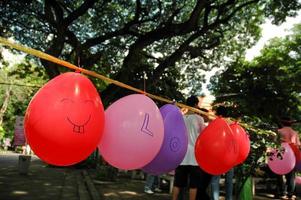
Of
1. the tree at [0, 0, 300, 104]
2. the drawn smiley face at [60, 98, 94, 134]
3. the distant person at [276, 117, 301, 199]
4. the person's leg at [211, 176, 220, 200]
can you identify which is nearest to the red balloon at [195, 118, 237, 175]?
the drawn smiley face at [60, 98, 94, 134]

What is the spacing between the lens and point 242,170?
7.14 meters

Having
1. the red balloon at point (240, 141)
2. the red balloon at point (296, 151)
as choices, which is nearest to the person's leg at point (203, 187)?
the red balloon at point (240, 141)

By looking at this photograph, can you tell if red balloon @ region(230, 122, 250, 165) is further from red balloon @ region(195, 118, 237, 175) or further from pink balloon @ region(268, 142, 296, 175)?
pink balloon @ region(268, 142, 296, 175)

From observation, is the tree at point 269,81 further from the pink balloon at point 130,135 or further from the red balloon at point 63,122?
the red balloon at point 63,122

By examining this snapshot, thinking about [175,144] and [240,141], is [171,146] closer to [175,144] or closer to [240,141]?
[175,144]

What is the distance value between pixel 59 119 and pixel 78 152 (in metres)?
0.33

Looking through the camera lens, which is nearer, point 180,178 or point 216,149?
point 216,149

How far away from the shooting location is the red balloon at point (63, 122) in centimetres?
315

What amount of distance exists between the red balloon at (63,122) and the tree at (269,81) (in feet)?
50.2

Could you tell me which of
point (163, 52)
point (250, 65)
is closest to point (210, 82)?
point (250, 65)

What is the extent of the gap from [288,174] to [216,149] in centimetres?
537

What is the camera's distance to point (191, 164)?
19.9 ft

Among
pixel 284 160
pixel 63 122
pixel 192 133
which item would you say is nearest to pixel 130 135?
pixel 63 122

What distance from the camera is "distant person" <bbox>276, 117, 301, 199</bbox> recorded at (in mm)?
8656
